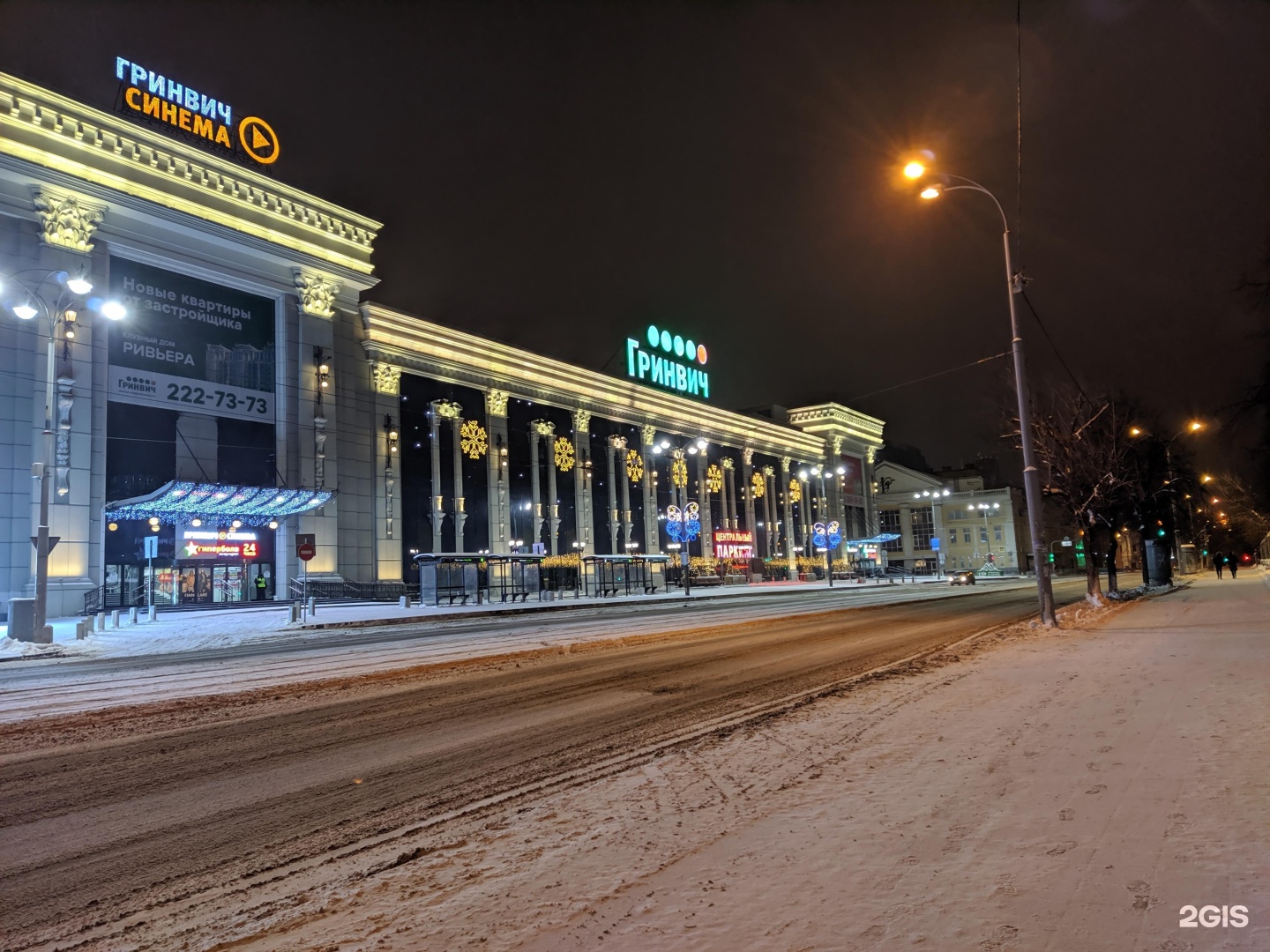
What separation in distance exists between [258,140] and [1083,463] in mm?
41651

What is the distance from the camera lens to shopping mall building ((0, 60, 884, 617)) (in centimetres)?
3167

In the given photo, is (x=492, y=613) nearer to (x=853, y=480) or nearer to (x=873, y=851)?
(x=873, y=851)

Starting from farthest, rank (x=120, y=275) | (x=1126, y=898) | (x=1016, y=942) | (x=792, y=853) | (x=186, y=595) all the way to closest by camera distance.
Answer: (x=186, y=595)
(x=120, y=275)
(x=792, y=853)
(x=1126, y=898)
(x=1016, y=942)

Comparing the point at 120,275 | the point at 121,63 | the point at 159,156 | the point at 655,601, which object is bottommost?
the point at 655,601

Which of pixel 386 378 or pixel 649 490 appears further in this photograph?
pixel 649 490

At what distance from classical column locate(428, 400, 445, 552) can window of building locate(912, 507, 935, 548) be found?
77564 mm

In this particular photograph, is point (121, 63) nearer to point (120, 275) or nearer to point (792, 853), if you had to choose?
point (120, 275)

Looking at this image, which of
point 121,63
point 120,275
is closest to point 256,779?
point 120,275

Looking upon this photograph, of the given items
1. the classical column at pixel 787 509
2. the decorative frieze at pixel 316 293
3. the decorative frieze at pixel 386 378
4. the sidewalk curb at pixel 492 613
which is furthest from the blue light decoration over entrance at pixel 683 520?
the classical column at pixel 787 509

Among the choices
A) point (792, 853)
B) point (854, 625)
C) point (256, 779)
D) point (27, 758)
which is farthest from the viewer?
point (854, 625)

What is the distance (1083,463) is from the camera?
29.3 meters

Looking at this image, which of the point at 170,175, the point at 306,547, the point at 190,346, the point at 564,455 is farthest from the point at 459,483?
the point at 306,547

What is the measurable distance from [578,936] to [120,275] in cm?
4008

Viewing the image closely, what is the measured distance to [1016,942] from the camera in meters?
3.52
